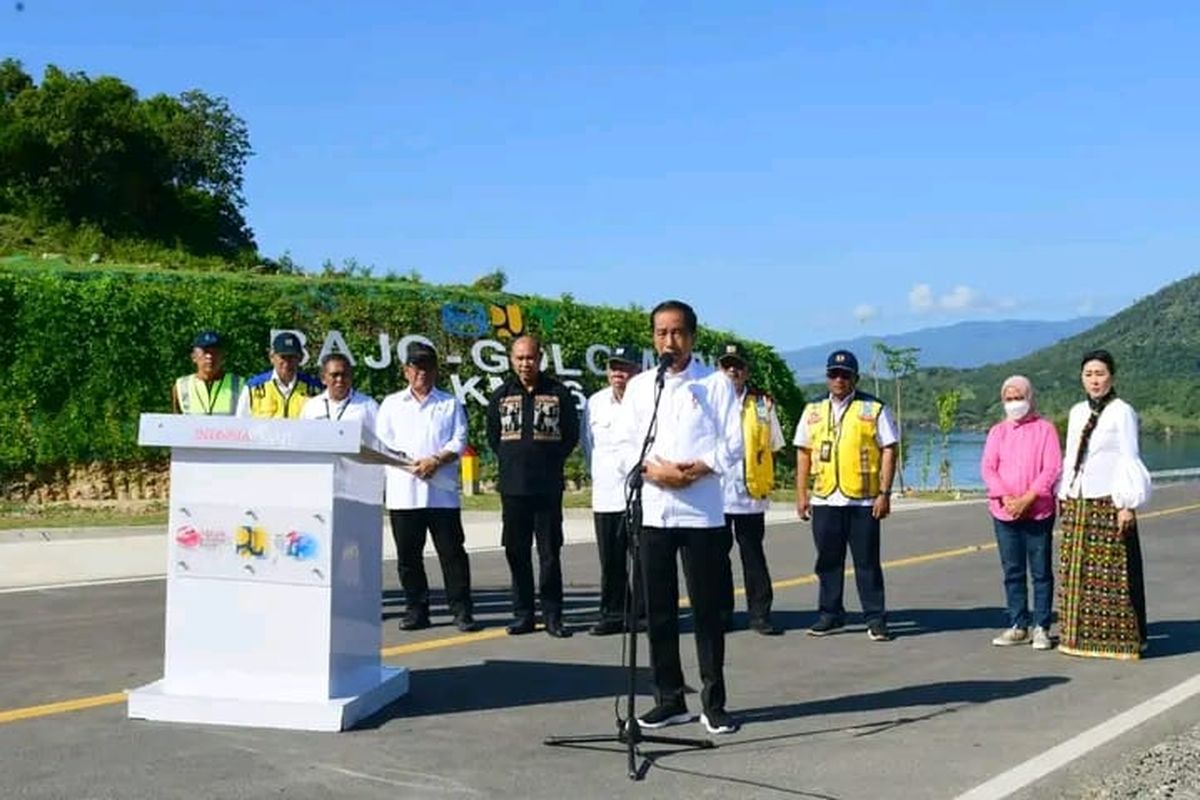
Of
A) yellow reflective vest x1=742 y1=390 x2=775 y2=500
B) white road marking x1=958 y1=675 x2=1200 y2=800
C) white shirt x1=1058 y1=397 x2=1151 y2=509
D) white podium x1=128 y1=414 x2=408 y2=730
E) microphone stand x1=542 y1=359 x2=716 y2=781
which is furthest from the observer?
yellow reflective vest x1=742 y1=390 x2=775 y2=500

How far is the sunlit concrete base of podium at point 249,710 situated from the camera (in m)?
6.90

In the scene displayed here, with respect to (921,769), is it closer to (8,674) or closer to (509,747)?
(509,747)

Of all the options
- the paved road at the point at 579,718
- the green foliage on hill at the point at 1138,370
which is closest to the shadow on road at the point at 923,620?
the paved road at the point at 579,718

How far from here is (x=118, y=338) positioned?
71.8 feet

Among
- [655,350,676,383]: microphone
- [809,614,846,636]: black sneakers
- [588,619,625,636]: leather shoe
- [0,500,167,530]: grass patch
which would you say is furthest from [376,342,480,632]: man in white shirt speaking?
[0,500,167,530]: grass patch

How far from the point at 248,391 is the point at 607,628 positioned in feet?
9.83

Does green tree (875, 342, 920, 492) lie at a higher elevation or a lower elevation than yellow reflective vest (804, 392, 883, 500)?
higher

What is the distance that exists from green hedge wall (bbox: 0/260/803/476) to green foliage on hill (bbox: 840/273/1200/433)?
21801 mm

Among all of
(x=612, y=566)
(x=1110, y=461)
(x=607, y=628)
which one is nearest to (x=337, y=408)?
Answer: (x=612, y=566)

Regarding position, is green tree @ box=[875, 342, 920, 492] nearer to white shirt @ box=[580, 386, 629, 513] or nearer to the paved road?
the paved road

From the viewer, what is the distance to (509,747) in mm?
6719

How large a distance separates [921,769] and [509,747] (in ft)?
6.10

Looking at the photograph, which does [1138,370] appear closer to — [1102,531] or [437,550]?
[1102,531]

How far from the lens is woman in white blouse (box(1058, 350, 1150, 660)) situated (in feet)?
30.8
